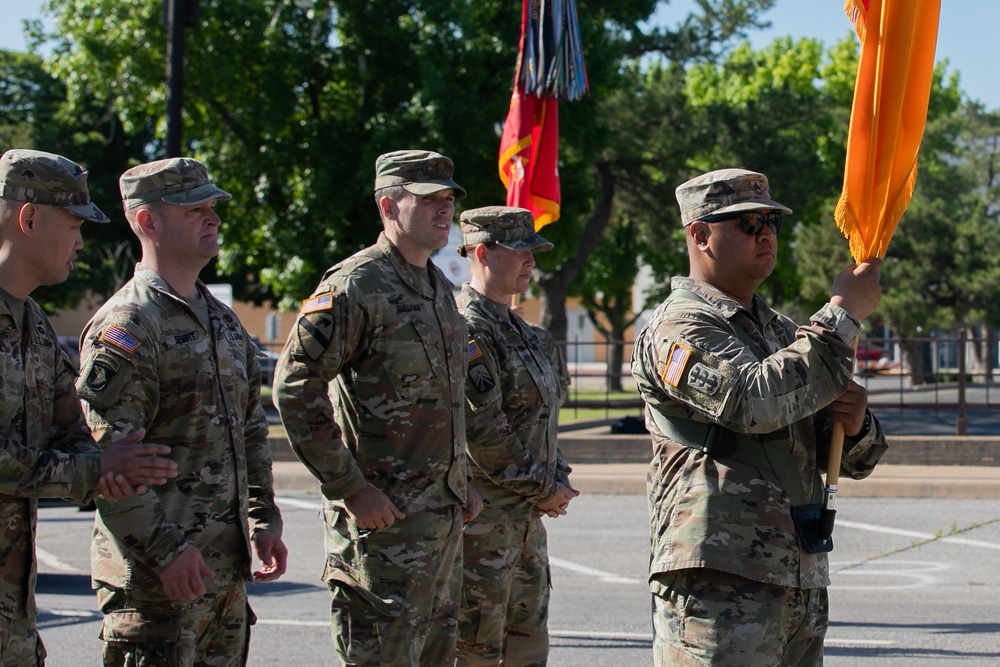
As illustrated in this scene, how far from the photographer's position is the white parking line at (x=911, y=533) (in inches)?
401

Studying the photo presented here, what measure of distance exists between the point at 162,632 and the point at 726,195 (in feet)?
7.30

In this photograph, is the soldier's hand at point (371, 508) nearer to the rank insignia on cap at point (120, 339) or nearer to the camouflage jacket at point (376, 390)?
the camouflage jacket at point (376, 390)

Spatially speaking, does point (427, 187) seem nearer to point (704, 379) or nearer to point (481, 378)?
point (481, 378)

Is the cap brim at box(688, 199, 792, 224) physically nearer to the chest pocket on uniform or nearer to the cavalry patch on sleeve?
the cavalry patch on sleeve

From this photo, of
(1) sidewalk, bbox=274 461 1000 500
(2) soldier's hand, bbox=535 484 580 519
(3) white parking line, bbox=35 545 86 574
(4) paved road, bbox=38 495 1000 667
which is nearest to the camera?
(2) soldier's hand, bbox=535 484 580 519

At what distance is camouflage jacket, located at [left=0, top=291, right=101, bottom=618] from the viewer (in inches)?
138

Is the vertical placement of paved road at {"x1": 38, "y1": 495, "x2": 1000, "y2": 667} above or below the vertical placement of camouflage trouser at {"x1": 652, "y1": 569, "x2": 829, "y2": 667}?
below

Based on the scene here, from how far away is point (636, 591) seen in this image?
28.4 ft

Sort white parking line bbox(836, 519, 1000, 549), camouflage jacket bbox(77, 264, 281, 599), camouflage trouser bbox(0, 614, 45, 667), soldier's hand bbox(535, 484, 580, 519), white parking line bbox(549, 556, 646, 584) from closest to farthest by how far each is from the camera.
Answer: camouflage trouser bbox(0, 614, 45, 667), camouflage jacket bbox(77, 264, 281, 599), soldier's hand bbox(535, 484, 580, 519), white parking line bbox(549, 556, 646, 584), white parking line bbox(836, 519, 1000, 549)

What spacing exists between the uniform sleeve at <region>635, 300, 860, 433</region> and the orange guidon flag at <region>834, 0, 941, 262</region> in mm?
696

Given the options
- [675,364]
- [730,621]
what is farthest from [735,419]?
[730,621]

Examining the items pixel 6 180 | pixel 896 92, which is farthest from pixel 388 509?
pixel 896 92

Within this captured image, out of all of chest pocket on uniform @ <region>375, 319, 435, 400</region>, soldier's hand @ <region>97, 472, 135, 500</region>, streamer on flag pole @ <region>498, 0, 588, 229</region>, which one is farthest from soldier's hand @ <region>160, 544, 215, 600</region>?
streamer on flag pole @ <region>498, 0, 588, 229</region>

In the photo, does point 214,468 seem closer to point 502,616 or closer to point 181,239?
point 181,239
